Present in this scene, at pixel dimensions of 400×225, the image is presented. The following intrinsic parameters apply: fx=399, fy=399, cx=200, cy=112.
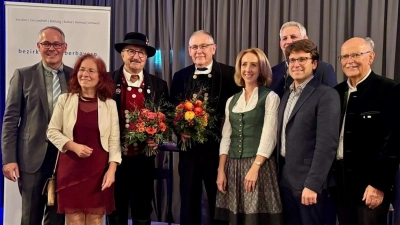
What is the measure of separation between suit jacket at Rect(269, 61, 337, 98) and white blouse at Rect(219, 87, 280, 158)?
50cm

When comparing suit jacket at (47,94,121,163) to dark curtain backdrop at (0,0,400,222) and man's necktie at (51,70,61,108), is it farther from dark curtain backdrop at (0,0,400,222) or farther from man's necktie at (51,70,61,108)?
dark curtain backdrop at (0,0,400,222)

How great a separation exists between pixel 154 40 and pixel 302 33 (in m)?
2.13

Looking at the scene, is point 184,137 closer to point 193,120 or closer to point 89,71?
point 193,120

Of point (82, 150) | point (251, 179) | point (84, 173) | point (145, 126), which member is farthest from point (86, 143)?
point (251, 179)

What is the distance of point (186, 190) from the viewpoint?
10.4ft

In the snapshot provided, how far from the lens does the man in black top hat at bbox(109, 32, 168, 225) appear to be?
10.2ft

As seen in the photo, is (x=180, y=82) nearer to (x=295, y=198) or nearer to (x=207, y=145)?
(x=207, y=145)

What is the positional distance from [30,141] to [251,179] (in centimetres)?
169

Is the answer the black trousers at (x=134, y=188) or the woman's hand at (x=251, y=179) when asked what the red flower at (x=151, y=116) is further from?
the woman's hand at (x=251, y=179)

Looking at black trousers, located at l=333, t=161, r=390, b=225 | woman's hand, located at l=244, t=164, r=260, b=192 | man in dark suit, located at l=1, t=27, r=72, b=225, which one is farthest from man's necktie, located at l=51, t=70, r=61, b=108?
black trousers, located at l=333, t=161, r=390, b=225

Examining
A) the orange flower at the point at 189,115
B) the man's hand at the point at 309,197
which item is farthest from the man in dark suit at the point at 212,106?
the man's hand at the point at 309,197

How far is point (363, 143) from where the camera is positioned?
2.48 meters

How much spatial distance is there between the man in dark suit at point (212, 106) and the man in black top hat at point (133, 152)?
25cm

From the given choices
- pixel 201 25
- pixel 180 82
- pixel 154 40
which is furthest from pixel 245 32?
pixel 180 82
